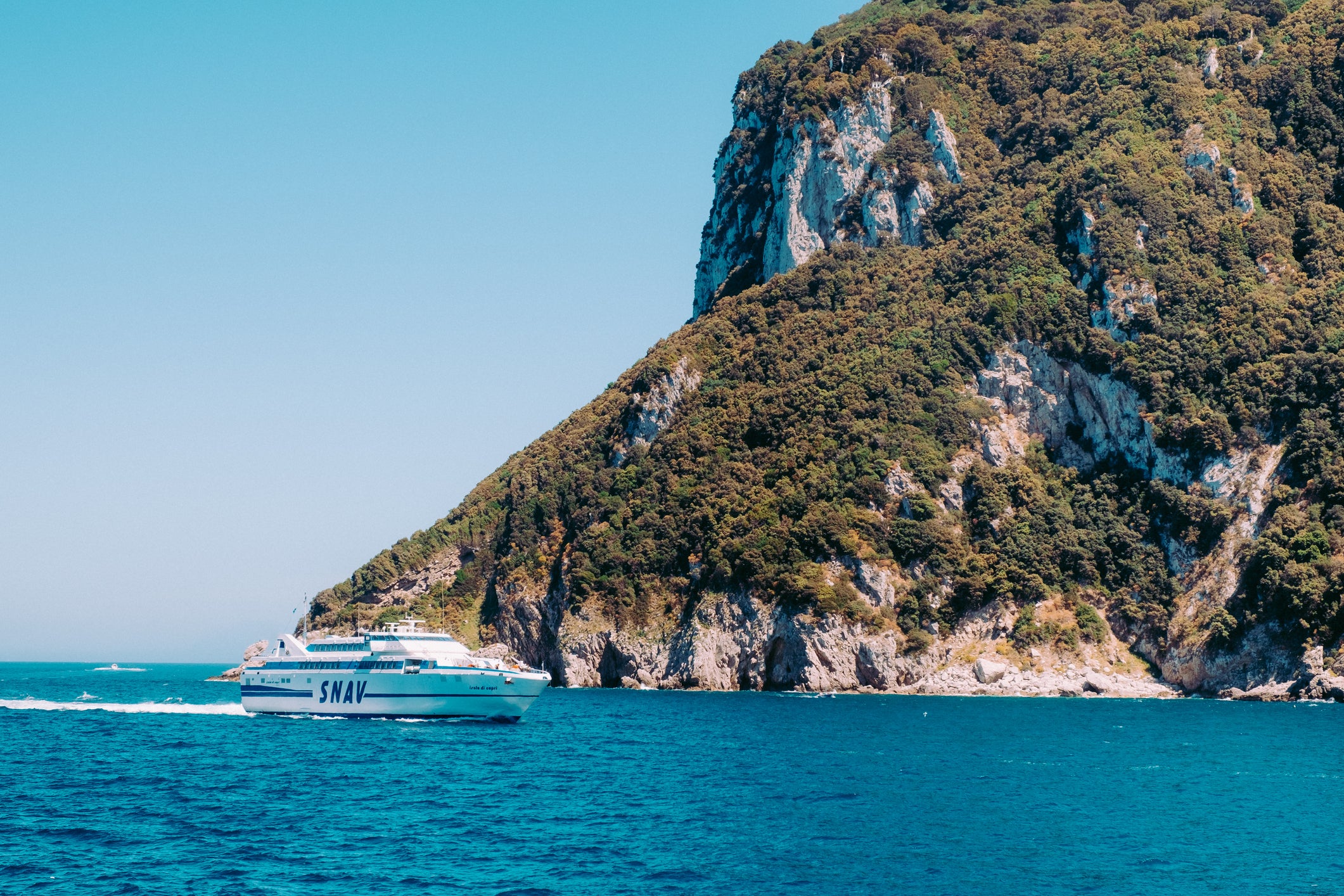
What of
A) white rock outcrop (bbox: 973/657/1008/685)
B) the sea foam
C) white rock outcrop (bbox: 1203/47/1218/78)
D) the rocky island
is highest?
white rock outcrop (bbox: 1203/47/1218/78)

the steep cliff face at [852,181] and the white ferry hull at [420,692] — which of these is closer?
the white ferry hull at [420,692]

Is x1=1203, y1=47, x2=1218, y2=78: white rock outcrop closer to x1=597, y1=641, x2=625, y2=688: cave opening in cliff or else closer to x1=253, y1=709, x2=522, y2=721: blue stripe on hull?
x1=597, y1=641, x2=625, y2=688: cave opening in cliff

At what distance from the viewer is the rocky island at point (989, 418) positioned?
120750mm

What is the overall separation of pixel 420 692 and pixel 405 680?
4.51ft

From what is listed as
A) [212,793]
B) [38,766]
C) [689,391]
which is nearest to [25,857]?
[212,793]

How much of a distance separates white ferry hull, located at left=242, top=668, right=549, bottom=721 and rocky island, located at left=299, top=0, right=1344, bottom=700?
129 feet

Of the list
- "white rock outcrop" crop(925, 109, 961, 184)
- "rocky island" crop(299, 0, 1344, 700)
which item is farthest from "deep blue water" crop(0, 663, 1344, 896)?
"white rock outcrop" crop(925, 109, 961, 184)

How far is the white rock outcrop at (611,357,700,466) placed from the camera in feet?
525

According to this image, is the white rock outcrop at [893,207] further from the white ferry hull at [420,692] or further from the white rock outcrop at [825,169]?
the white ferry hull at [420,692]

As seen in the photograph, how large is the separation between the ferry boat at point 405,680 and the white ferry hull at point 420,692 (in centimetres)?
4

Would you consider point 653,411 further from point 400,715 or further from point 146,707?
point 400,715

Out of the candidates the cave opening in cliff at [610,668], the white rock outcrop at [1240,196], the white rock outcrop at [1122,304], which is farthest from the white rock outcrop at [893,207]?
the cave opening in cliff at [610,668]

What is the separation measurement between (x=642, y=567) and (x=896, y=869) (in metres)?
98.4

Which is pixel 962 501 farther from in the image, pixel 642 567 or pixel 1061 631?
pixel 642 567
